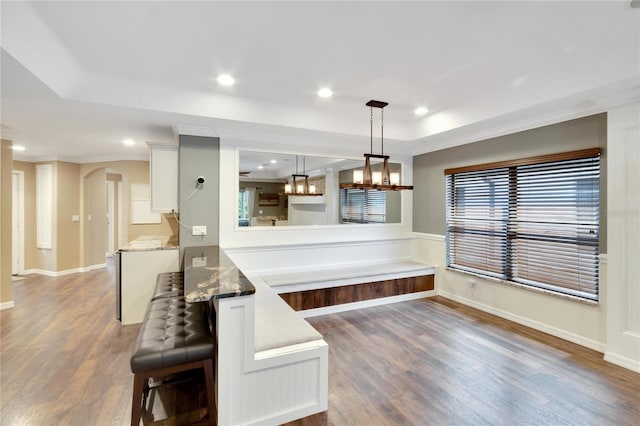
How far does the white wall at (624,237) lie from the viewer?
2615 millimetres

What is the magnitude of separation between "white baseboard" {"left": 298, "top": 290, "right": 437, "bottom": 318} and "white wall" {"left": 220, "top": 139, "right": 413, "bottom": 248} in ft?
3.21

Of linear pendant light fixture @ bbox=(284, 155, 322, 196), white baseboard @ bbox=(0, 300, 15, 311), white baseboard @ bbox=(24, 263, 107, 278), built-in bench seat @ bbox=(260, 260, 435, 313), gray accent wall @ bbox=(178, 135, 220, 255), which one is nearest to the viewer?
gray accent wall @ bbox=(178, 135, 220, 255)

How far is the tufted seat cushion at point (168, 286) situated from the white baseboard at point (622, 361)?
397cm

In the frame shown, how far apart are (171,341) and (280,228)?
2552 mm

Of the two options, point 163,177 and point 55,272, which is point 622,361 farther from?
point 55,272

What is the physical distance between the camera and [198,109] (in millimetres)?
3191

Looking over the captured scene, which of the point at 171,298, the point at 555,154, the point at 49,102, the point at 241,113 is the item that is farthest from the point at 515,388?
the point at 49,102

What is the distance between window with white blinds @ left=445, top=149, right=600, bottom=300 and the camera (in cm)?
304

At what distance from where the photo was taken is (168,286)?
3.13 m

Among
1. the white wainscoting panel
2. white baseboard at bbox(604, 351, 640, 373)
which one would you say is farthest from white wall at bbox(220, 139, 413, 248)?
white baseboard at bbox(604, 351, 640, 373)

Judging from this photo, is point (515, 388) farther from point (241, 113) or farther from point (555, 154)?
point (241, 113)

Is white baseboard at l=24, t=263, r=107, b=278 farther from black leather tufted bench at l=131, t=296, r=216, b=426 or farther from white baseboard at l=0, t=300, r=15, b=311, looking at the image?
black leather tufted bench at l=131, t=296, r=216, b=426

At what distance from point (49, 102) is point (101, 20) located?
1397 millimetres

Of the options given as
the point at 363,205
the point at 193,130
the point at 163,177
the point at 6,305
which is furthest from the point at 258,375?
the point at 6,305
